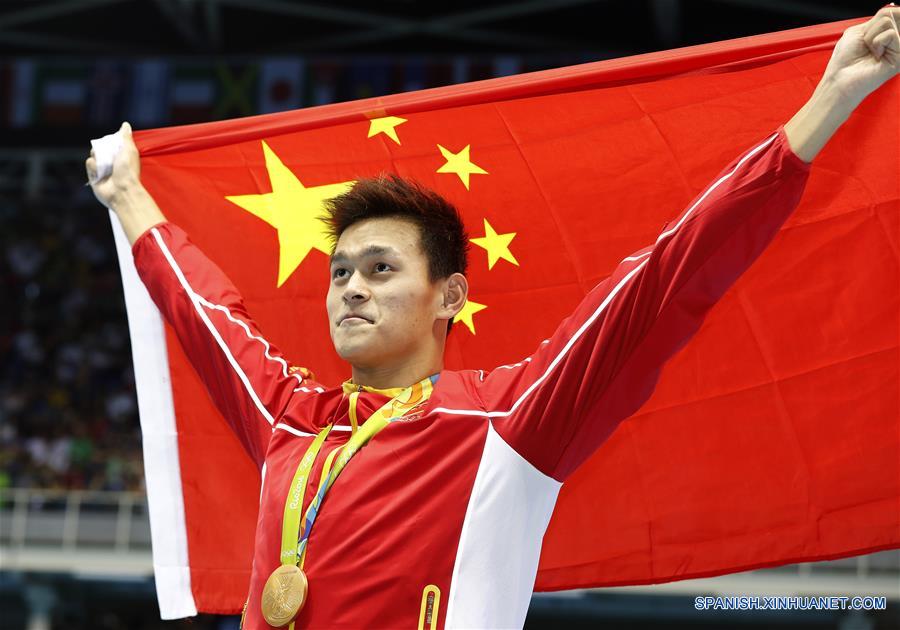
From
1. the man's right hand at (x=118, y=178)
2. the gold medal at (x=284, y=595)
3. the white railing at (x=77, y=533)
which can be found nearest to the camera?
the gold medal at (x=284, y=595)

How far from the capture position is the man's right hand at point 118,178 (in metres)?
3.67

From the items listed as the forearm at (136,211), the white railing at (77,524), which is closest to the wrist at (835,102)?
the forearm at (136,211)

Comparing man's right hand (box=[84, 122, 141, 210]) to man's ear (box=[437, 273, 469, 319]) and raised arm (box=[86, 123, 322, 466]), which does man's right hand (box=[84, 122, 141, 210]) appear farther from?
man's ear (box=[437, 273, 469, 319])

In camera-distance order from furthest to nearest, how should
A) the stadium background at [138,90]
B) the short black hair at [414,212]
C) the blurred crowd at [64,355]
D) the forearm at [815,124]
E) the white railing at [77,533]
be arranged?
the blurred crowd at [64,355] < the stadium background at [138,90] < the white railing at [77,533] < the short black hair at [414,212] < the forearm at [815,124]

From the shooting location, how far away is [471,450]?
2.70 meters

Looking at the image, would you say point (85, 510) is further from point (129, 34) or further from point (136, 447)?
point (129, 34)

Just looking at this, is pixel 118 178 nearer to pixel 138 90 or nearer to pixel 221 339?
pixel 221 339

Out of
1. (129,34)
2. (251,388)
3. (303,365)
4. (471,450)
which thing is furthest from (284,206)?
(129,34)

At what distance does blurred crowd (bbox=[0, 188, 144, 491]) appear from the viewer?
50.7ft

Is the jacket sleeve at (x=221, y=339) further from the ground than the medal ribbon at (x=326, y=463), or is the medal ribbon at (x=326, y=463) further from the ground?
the jacket sleeve at (x=221, y=339)

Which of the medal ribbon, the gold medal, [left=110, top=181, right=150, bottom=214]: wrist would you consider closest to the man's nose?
the medal ribbon

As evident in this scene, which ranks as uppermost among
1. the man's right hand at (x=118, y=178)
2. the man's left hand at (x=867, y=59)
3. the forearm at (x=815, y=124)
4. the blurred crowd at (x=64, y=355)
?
the blurred crowd at (x=64, y=355)

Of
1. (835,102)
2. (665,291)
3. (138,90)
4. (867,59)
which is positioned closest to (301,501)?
(665,291)

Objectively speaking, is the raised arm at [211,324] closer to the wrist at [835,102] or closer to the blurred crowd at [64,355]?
the wrist at [835,102]
